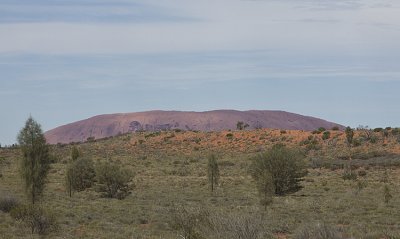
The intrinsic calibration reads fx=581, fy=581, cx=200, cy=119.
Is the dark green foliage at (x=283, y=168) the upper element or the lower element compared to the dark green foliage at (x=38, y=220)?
upper

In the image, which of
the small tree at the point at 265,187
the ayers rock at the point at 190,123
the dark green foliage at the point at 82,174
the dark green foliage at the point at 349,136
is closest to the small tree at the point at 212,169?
the dark green foliage at the point at 82,174

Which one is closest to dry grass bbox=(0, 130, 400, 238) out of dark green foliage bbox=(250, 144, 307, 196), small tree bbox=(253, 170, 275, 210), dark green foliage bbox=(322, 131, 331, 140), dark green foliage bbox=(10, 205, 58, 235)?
dark green foliage bbox=(10, 205, 58, 235)

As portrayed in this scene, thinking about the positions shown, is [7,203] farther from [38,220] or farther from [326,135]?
[326,135]

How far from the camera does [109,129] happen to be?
641ft

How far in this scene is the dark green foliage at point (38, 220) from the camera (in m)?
18.7

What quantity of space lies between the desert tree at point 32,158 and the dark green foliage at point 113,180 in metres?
7.38

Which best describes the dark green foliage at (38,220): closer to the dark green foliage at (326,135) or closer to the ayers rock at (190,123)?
the dark green foliage at (326,135)

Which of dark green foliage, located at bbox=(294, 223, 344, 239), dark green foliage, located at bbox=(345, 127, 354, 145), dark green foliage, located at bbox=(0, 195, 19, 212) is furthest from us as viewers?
dark green foliage, located at bbox=(345, 127, 354, 145)

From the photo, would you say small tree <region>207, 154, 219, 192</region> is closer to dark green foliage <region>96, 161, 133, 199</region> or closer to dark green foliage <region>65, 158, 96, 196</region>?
dark green foliage <region>96, 161, 133, 199</region>

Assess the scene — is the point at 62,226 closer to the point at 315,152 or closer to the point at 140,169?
the point at 140,169

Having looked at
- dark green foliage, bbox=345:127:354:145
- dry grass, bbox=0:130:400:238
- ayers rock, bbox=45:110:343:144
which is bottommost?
dry grass, bbox=0:130:400:238

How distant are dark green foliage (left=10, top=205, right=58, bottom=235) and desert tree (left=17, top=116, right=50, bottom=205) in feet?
20.8

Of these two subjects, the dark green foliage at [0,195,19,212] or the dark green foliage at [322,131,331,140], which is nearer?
the dark green foliage at [0,195,19,212]

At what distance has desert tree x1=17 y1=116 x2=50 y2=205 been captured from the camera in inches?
1009
